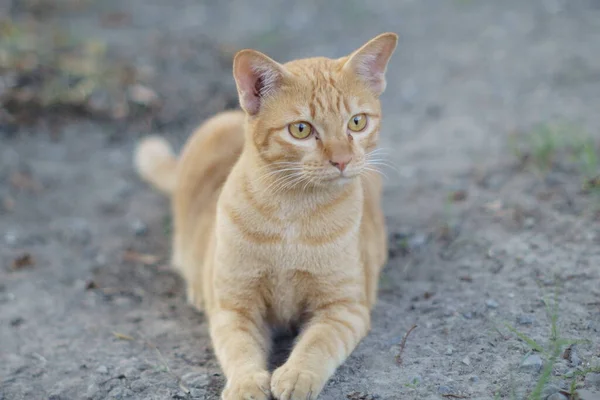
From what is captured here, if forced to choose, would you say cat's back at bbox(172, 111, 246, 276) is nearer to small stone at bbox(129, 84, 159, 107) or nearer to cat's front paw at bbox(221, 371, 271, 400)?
cat's front paw at bbox(221, 371, 271, 400)

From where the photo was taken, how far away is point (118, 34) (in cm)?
786

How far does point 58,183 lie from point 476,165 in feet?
10.4

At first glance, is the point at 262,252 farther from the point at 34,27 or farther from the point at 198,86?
the point at 34,27

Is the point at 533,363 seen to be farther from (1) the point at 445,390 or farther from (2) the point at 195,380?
(2) the point at 195,380

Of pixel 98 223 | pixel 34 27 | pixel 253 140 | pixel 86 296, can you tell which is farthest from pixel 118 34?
pixel 253 140

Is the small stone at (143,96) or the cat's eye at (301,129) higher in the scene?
the cat's eye at (301,129)

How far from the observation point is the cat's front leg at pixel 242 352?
2.84 metres

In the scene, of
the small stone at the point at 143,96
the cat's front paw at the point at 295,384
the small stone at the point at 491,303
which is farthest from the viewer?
the small stone at the point at 143,96

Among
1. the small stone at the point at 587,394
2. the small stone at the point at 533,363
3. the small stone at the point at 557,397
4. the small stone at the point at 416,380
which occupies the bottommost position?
the small stone at the point at 416,380

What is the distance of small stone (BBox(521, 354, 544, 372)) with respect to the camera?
9.74ft

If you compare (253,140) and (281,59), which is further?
(281,59)

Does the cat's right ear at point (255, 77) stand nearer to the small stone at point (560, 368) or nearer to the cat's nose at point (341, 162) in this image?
the cat's nose at point (341, 162)

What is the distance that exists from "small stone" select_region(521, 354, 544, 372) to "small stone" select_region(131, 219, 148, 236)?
114 inches

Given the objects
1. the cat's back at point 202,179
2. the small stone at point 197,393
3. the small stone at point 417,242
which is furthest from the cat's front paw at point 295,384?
the small stone at point 417,242
